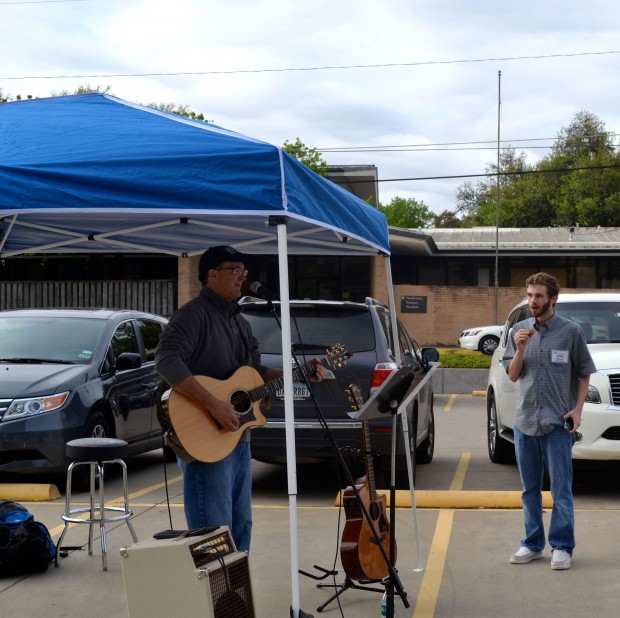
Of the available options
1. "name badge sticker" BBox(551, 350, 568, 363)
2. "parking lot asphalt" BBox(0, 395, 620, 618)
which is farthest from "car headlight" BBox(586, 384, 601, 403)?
"name badge sticker" BBox(551, 350, 568, 363)

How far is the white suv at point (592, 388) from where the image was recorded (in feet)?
29.9

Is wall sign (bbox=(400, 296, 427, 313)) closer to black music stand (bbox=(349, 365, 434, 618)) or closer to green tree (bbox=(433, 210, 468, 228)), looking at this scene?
black music stand (bbox=(349, 365, 434, 618))

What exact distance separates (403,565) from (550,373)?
Answer: 1672 mm

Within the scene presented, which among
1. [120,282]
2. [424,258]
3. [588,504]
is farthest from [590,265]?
[588,504]

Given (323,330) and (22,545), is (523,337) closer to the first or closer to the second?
(323,330)

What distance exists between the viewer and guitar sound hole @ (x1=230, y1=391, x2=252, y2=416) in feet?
18.1

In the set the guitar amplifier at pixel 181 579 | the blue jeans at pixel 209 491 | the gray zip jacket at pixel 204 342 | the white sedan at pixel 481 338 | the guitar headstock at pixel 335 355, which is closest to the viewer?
the guitar amplifier at pixel 181 579

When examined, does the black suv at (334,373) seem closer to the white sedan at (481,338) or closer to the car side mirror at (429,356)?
the car side mirror at (429,356)

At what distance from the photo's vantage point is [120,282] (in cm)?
2573

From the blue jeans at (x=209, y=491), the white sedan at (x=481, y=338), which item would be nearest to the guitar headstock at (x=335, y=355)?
the blue jeans at (x=209, y=491)

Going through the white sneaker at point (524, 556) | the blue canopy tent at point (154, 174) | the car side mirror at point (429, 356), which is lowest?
the white sneaker at point (524, 556)

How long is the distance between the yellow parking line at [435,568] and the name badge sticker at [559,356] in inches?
63.8

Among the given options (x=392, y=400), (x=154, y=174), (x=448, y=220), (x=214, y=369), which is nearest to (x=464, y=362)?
(x=392, y=400)

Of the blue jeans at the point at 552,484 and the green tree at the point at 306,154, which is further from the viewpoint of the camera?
the green tree at the point at 306,154
